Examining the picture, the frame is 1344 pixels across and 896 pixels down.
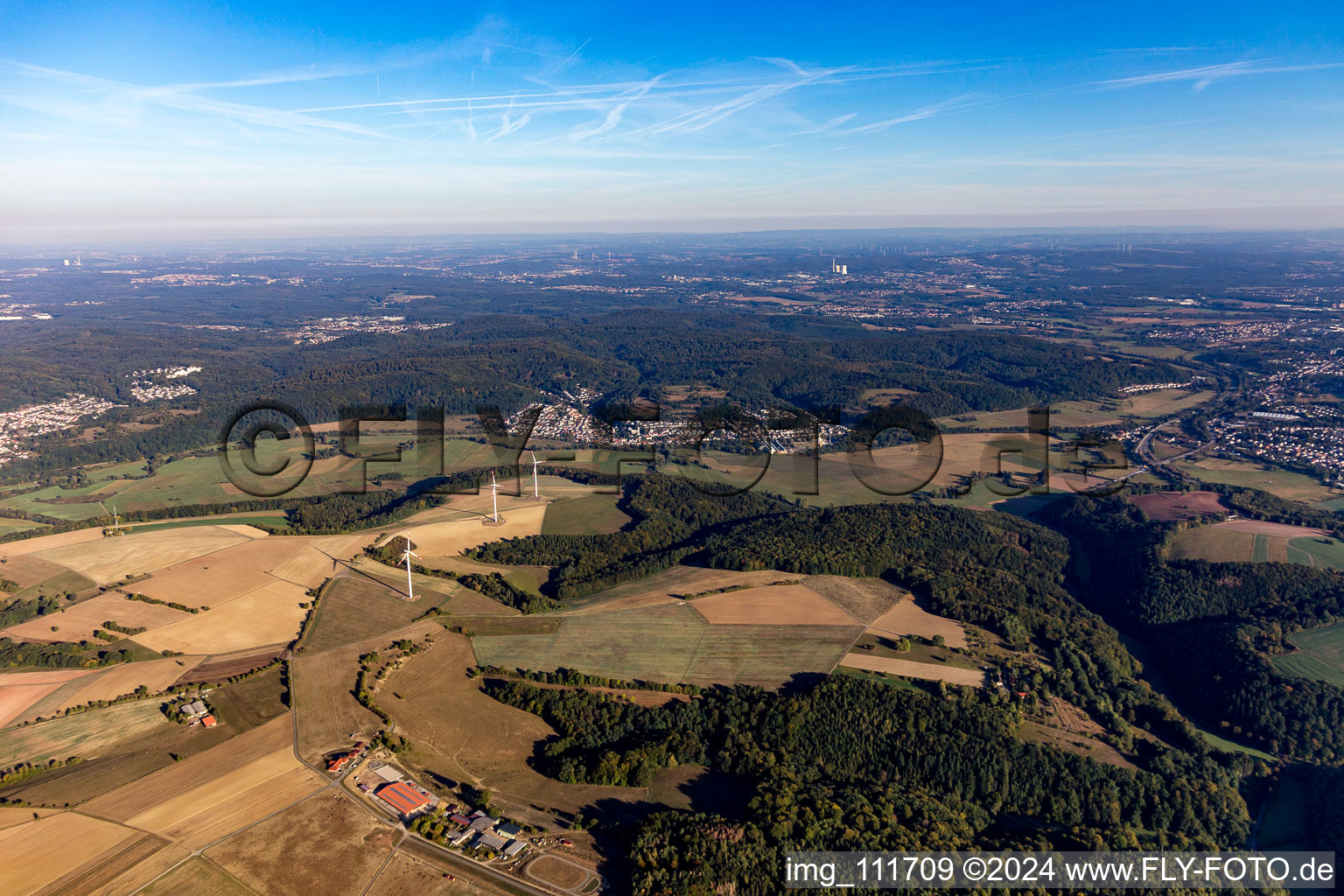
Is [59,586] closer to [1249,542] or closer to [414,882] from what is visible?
[414,882]

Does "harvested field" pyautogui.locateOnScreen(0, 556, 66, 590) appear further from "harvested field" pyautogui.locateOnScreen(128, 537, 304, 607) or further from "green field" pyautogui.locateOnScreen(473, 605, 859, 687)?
"green field" pyautogui.locateOnScreen(473, 605, 859, 687)

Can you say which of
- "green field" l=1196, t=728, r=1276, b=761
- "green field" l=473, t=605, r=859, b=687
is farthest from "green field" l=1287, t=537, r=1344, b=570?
Result: "green field" l=473, t=605, r=859, b=687

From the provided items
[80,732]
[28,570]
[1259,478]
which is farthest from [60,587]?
[1259,478]

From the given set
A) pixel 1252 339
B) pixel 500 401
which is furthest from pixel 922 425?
pixel 1252 339

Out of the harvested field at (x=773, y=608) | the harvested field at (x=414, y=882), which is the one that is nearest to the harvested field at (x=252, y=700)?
the harvested field at (x=414, y=882)

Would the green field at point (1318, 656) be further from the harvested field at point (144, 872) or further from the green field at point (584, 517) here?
the harvested field at point (144, 872)
